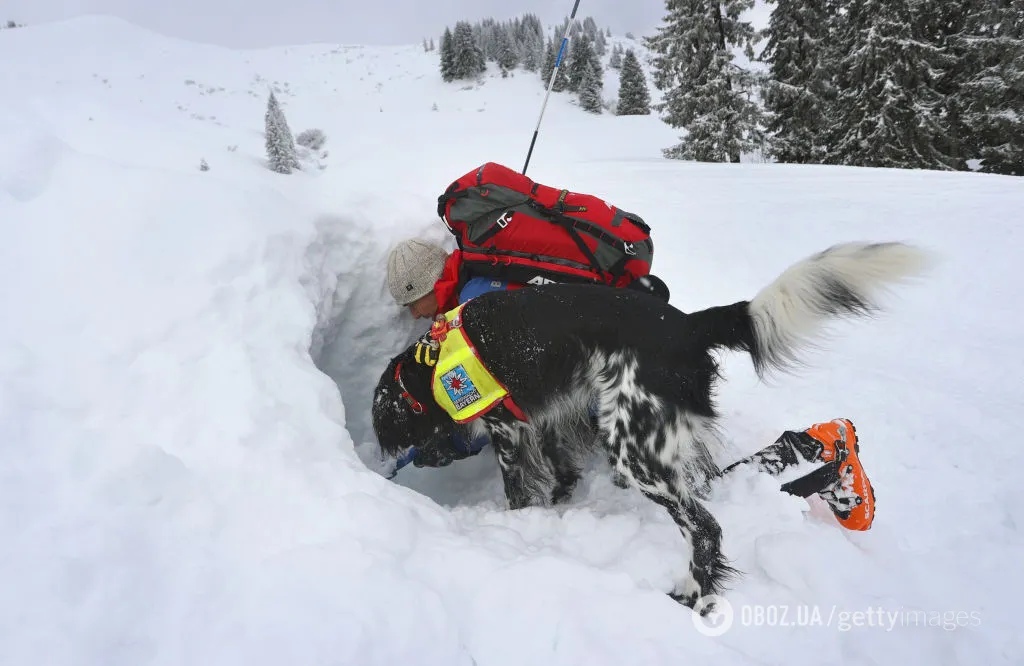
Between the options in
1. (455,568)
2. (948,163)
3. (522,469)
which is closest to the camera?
(455,568)

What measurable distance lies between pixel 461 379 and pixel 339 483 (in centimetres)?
87

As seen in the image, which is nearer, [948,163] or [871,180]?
[871,180]

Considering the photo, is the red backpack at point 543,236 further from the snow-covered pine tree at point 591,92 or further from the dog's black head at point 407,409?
the snow-covered pine tree at point 591,92

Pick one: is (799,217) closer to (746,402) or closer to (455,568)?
(746,402)

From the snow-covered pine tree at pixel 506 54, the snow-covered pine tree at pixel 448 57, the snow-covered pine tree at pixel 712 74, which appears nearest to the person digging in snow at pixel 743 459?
the snow-covered pine tree at pixel 712 74

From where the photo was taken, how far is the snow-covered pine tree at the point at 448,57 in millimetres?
35875

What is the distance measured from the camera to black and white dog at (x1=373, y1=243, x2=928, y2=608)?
2.04 metres

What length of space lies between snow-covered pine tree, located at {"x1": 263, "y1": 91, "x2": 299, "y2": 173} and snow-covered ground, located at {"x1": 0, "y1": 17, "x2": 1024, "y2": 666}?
1586cm

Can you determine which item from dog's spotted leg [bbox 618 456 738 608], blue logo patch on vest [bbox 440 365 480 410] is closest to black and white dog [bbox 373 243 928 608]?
dog's spotted leg [bbox 618 456 738 608]

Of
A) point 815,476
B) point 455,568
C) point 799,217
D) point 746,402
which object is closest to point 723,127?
point 799,217

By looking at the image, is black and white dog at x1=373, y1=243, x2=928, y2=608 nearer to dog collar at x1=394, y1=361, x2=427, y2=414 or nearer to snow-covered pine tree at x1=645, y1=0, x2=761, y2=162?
dog collar at x1=394, y1=361, x2=427, y2=414

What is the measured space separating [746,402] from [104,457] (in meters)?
3.47

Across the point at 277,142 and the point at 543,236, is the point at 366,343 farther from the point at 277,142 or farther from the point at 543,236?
the point at 277,142

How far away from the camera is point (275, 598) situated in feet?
4.76
